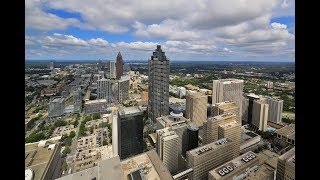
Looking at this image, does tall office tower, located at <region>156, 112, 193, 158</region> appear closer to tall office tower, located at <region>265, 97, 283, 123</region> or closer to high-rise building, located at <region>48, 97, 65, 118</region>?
tall office tower, located at <region>265, 97, 283, 123</region>

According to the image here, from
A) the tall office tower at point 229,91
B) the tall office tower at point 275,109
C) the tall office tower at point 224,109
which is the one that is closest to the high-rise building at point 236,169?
the tall office tower at point 224,109

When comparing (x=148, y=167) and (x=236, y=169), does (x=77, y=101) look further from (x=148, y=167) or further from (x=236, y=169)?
(x=236, y=169)

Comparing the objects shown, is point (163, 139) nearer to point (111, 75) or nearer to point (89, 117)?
point (89, 117)

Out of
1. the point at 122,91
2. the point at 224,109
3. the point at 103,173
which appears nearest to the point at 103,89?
the point at 122,91

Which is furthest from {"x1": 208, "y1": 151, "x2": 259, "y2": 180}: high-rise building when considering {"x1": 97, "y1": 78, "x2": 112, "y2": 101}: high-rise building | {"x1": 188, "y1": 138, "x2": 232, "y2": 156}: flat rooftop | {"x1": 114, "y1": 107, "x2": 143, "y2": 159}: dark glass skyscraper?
{"x1": 97, "y1": 78, "x2": 112, "y2": 101}: high-rise building

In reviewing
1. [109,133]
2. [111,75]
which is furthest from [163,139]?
[111,75]

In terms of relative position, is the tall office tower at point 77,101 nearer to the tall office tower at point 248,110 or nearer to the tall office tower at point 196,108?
the tall office tower at point 196,108
